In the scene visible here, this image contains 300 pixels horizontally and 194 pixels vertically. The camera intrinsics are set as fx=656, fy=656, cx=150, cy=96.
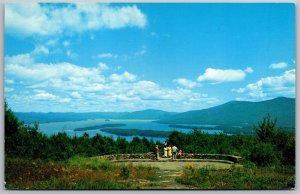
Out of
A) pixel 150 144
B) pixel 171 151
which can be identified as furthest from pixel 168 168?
pixel 150 144

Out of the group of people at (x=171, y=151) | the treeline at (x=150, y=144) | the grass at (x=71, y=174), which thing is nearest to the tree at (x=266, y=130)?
the treeline at (x=150, y=144)

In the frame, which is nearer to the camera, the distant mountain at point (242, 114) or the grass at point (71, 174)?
the grass at point (71, 174)

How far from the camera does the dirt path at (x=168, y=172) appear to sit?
12344mm

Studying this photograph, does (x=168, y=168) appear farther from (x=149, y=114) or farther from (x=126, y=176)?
(x=149, y=114)

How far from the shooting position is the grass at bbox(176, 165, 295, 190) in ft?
40.8

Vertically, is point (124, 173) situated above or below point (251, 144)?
below

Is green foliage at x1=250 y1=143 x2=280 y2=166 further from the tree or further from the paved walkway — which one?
the paved walkway

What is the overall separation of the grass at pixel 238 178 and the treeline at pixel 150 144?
1.09 feet

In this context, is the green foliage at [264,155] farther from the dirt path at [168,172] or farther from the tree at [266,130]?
the dirt path at [168,172]

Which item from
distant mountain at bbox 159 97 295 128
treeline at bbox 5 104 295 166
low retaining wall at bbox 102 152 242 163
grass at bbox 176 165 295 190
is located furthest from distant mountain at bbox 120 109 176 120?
grass at bbox 176 165 295 190

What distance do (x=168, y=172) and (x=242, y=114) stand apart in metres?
1.85

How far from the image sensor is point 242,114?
1290 centimetres

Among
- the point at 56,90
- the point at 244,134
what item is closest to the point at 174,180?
the point at 244,134

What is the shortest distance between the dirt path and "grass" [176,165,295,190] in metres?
0.12
